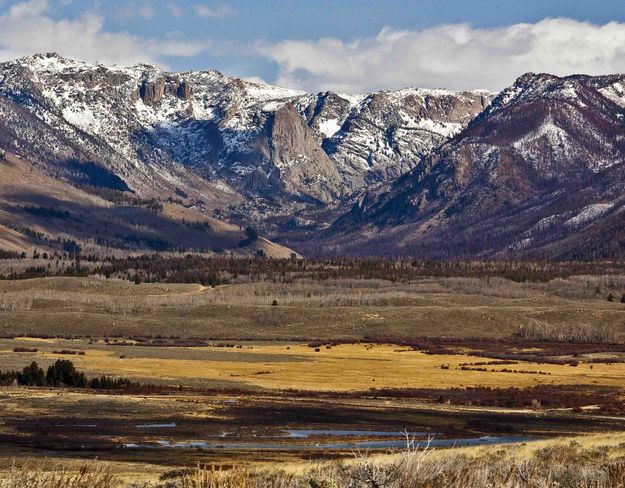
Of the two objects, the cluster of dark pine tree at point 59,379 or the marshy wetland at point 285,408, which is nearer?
the marshy wetland at point 285,408

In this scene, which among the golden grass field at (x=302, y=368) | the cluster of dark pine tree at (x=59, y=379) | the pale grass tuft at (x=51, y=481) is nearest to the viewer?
the pale grass tuft at (x=51, y=481)

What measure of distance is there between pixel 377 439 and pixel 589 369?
92.8 metres

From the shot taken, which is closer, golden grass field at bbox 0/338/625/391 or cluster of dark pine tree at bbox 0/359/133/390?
cluster of dark pine tree at bbox 0/359/133/390

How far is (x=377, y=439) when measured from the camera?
2904 inches

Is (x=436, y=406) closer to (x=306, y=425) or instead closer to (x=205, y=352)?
(x=306, y=425)

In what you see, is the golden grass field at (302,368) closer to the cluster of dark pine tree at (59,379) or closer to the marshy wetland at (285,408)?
the marshy wetland at (285,408)

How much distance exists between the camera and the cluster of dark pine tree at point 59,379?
110625 mm

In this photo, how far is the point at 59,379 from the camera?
111 metres

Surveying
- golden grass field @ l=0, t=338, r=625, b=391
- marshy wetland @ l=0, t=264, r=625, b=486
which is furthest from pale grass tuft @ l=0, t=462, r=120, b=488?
golden grass field @ l=0, t=338, r=625, b=391

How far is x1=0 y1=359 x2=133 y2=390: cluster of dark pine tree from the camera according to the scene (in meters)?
111

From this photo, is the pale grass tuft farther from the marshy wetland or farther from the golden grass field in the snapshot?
the golden grass field

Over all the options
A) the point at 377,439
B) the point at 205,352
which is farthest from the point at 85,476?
the point at 205,352

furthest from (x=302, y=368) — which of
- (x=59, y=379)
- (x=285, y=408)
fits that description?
(x=285, y=408)

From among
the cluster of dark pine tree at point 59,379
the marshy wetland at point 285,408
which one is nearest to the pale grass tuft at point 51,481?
the marshy wetland at point 285,408
